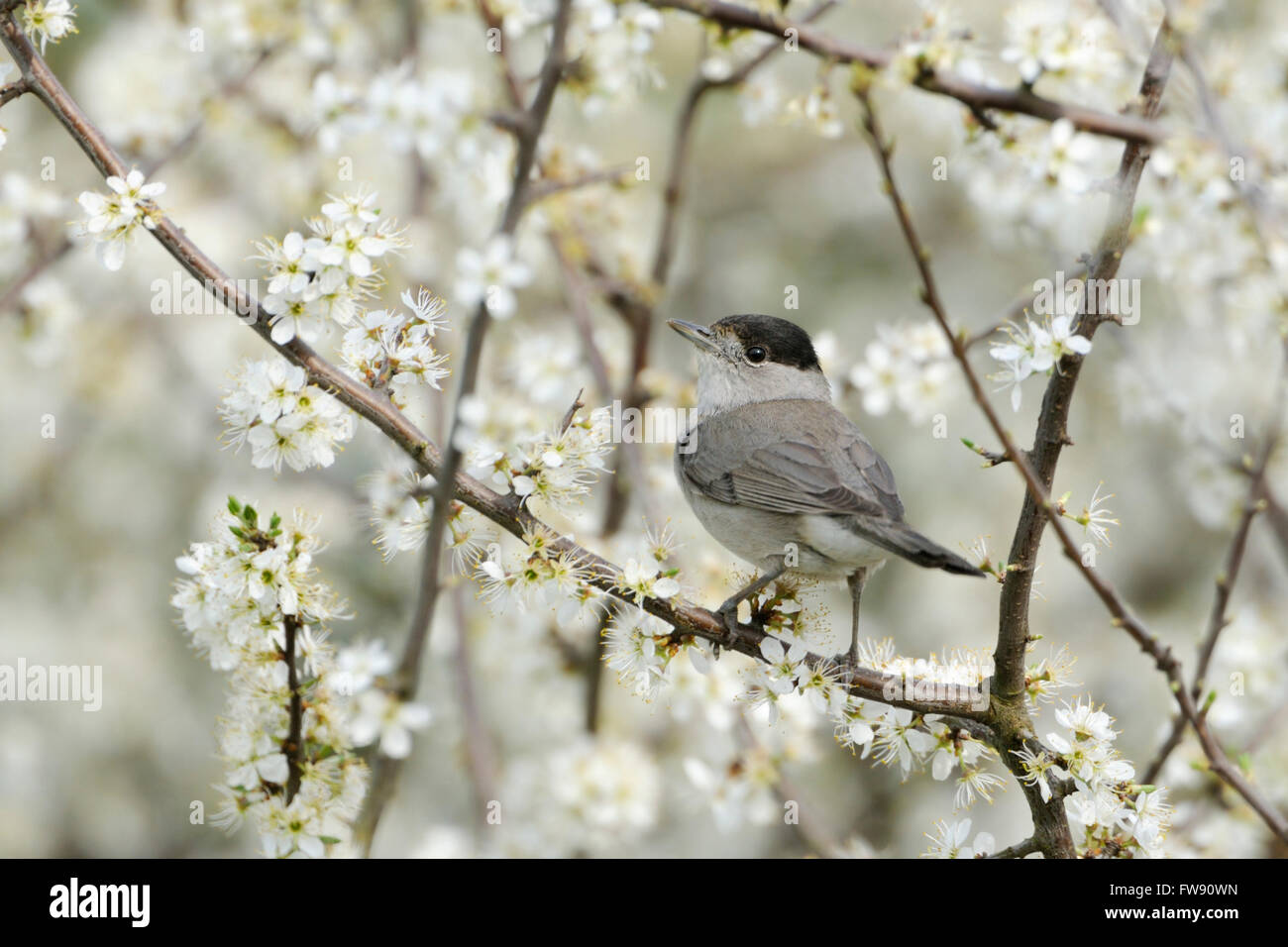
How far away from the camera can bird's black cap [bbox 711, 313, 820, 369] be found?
4117mm

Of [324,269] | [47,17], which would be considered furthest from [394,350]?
[47,17]

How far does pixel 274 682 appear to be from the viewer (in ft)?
8.13

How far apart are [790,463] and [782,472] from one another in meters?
0.06

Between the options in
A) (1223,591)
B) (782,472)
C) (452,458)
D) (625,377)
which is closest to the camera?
(452,458)

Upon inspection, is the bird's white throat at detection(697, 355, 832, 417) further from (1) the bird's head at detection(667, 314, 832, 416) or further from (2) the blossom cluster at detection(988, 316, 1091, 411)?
(2) the blossom cluster at detection(988, 316, 1091, 411)

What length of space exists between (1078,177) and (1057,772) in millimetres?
1680

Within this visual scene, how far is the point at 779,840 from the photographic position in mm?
6191

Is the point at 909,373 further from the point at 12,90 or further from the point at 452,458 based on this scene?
the point at 12,90

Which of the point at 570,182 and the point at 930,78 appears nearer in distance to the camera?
the point at 930,78

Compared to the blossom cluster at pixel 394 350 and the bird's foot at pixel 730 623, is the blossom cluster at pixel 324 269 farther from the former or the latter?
the bird's foot at pixel 730 623

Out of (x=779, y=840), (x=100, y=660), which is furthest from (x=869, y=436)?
(x=100, y=660)

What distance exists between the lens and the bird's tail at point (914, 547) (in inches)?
97.2

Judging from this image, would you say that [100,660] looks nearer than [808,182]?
Yes

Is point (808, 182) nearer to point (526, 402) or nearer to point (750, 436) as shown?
point (526, 402)
